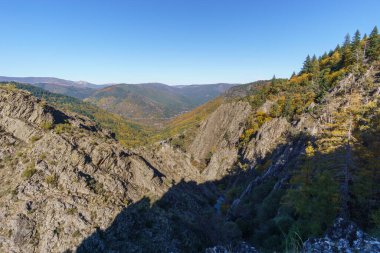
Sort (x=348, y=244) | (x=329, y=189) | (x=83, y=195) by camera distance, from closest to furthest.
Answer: (x=348, y=244), (x=329, y=189), (x=83, y=195)

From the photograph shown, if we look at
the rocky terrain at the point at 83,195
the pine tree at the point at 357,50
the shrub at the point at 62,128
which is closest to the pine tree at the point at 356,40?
the pine tree at the point at 357,50

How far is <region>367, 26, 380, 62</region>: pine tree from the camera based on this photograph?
7721 cm

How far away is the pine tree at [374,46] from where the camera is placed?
253 ft

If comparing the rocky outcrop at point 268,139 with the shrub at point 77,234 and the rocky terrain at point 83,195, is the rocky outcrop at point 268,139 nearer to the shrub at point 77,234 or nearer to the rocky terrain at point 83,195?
the rocky terrain at point 83,195

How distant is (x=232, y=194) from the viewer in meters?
77.4

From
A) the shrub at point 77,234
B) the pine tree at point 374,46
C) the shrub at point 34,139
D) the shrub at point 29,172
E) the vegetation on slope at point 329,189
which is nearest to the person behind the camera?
the vegetation on slope at point 329,189

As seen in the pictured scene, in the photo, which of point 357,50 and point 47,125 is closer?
point 47,125

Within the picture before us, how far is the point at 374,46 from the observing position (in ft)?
264

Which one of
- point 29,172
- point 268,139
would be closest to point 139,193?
point 29,172

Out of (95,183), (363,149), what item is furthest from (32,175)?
(363,149)

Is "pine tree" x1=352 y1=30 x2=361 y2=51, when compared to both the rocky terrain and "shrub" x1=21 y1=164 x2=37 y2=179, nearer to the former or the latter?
the rocky terrain

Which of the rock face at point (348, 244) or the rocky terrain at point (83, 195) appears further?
the rocky terrain at point (83, 195)

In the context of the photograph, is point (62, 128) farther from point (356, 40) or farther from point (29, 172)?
point (356, 40)

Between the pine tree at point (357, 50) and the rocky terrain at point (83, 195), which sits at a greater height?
the pine tree at point (357, 50)
